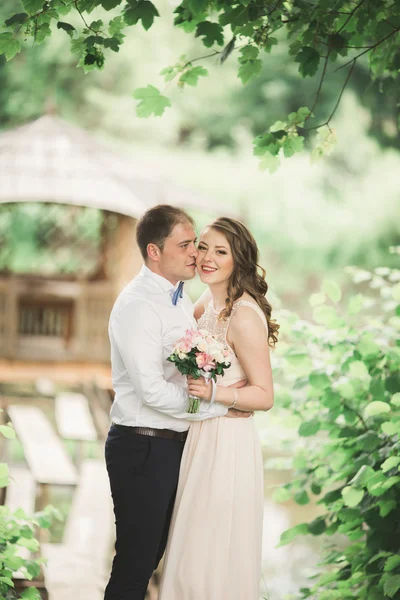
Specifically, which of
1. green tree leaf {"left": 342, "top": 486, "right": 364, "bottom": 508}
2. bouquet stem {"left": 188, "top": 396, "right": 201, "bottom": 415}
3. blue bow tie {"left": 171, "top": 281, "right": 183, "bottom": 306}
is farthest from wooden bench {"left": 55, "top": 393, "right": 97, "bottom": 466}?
bouquet stem {"left": 188, "top": 396, "right": 201, "bottom": 415}

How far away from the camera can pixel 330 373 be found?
408 cm

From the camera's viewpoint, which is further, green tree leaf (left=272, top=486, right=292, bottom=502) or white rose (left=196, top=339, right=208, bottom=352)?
green tree leaf (left=272, top=486, right=292, bottom=502)

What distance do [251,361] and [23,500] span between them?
4.30m

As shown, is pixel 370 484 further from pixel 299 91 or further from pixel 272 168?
pixel 299 91

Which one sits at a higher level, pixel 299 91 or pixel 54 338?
pixel 299 91

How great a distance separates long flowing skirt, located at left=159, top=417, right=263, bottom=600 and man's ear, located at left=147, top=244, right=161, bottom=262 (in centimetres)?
65

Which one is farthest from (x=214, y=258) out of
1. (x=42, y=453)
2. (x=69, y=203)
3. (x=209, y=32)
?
(x=69, y=203)

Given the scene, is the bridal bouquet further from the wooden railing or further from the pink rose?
the wooden railing

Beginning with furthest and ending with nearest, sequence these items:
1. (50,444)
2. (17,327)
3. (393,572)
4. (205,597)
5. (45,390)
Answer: (17,327) < (45,390) < (50,444) < (393,572) < (205,597)

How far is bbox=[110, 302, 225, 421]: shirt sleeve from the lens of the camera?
2980 millimetres

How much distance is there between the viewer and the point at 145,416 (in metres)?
3.09

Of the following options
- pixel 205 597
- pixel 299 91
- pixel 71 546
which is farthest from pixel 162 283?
pixel 299 91

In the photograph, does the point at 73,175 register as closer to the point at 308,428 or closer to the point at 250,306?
the point at 308,428

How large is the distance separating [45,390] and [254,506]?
25.3 feet
